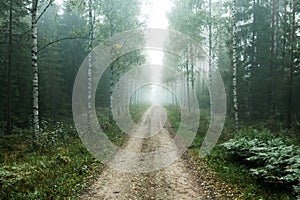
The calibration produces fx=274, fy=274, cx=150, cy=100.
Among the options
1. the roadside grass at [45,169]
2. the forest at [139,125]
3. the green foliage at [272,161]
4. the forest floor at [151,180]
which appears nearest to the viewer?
the roadside grass at [45,169]

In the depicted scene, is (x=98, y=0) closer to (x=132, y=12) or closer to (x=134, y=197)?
(x=132, y=12)

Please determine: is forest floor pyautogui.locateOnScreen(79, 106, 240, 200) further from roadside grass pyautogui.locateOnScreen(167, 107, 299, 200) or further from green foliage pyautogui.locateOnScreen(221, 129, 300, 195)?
green foliage pyautogui.locateOnScreen(221, 129, 300, 195)

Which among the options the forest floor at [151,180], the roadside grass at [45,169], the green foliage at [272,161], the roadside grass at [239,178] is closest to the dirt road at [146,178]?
the forest floor at [151,180]

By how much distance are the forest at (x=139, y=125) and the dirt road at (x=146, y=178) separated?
43 millimetres

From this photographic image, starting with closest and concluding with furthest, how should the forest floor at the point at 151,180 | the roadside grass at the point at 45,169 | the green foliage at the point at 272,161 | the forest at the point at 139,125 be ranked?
1. the roadside grass at the point at 45,169
2. the green foliage at the point at 272,161
3. the forest floor at the point at 151,180
4. the forest at the point at 139,125

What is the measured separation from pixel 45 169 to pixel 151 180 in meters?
3.96

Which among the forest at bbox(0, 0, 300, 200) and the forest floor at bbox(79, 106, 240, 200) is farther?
the forest at bbox(0, 0, 300, 200)

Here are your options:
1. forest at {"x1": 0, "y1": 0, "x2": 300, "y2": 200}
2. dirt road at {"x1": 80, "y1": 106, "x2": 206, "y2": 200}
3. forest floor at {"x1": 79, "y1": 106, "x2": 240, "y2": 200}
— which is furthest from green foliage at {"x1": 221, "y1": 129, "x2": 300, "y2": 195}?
dirt road at {"x1": 80, "y1": 106, "x2": 206, "y2": 200}

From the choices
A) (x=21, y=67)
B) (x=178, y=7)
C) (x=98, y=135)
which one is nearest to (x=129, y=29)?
(x=178, y=7)

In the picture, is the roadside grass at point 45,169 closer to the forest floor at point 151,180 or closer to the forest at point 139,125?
the forest at point 139,125

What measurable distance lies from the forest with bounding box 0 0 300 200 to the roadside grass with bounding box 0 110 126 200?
0.15 ft

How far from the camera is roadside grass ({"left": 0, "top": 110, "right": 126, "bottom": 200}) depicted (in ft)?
27.1

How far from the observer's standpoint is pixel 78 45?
1389 inches

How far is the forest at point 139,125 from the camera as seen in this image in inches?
364
